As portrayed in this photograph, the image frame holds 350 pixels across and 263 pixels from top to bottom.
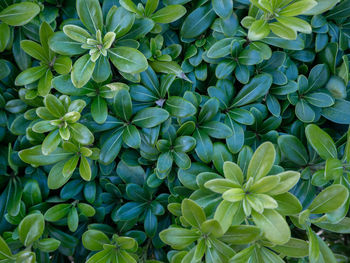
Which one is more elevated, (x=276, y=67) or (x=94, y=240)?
(x=276, y=67)

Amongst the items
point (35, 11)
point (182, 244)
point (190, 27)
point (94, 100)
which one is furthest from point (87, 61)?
point (182, 244)

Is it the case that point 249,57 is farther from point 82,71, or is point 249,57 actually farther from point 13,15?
point 13,15

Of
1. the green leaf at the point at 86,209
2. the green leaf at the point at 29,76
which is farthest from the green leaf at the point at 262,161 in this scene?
the green leaf at the point at 29,76

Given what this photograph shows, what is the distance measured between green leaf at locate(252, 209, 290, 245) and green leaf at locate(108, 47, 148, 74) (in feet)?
2.21

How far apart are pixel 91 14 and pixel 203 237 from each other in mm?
957

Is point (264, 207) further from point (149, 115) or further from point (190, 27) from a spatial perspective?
point (190, 27)

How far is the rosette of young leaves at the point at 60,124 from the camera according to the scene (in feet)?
3.84

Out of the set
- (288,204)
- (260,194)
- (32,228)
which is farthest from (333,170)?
(32,228)

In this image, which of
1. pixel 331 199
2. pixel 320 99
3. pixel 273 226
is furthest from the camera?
pixel 320 99

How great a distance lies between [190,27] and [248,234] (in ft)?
2.81

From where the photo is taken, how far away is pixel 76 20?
1.29 metres

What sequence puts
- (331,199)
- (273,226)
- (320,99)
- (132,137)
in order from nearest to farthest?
(273,226), (331,199), (132,137), (320,99)

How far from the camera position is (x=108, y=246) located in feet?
4.07

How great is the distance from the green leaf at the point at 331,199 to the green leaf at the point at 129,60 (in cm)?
82
